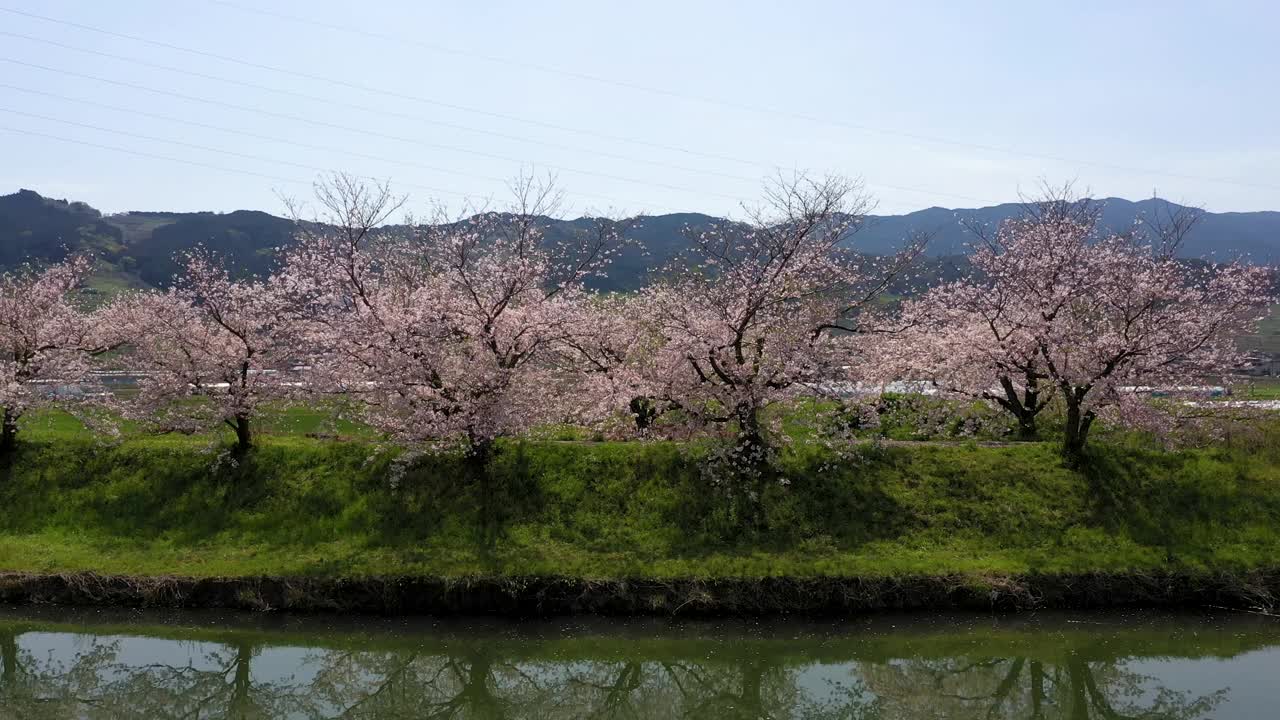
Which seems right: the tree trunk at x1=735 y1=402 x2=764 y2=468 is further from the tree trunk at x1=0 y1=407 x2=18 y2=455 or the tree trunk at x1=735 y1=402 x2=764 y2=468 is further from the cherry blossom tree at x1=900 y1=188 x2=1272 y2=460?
the tree trunk at x1=0 y1=407 x2=18 y2=455

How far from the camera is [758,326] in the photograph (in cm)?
2305

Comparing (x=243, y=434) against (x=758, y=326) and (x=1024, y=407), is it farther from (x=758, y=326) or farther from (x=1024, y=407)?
(x=1024, y=407)

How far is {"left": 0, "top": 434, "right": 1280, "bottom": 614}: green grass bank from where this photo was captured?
17656 millimetres

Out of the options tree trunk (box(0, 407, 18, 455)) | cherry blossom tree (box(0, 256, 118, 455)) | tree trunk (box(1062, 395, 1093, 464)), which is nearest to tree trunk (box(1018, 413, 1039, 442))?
tree trunk (box(1062, 395, 1093, 464))

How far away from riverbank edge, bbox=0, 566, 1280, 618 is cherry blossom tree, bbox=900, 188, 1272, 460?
5266 millimetres

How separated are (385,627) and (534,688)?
360cm

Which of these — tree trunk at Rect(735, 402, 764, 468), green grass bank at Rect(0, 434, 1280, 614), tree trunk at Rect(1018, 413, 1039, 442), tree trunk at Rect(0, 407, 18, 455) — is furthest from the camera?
tree trunk at Rect(1018, 413, 1039, 442)

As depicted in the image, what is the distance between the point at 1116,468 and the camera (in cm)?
2181

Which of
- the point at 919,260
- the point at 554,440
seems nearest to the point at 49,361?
the point at 554,440

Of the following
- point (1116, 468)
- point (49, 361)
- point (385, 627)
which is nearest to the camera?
point (385, 627)

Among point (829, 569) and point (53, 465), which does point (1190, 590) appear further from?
point (53, 465)

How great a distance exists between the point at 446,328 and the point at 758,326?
8044 mm

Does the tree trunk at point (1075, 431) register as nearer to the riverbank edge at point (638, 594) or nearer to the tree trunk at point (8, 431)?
the riverbank edge at point (638, 594)

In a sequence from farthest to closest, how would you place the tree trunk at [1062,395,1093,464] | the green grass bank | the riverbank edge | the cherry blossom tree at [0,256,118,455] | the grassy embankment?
the cherry blossom tree at [0,256,118,455] → the tree trunk at [1062,395,1093,464] → the grassy embankment → the green grass bank → the riverbank edge
